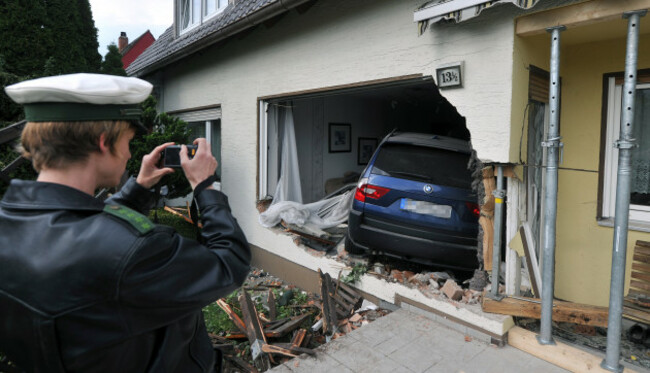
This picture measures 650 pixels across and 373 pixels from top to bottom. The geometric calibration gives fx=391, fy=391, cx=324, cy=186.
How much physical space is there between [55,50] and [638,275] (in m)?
9.10

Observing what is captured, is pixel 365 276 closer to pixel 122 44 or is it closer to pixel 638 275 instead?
pixel 638 275

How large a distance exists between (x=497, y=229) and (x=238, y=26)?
454 centimetres

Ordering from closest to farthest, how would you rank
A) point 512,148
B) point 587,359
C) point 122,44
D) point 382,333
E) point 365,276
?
point 587,359
point 512,148
point 382,333
point 365,276
point 122,44

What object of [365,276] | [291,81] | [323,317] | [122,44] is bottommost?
[323,317]

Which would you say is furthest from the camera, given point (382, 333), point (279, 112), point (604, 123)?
point (279, 112)

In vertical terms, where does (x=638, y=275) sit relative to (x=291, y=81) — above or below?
below

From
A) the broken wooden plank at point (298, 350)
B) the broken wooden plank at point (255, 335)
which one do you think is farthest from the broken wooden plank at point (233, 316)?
the broken wooden plank at point (298, 350)

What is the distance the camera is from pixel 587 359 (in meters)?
2.92

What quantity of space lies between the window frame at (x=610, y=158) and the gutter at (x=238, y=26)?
340 centimetres

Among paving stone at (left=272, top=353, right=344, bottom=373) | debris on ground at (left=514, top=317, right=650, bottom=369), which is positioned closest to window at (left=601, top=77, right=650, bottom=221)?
debris on ground at (left=514, top=317, right=650, bottom=369)

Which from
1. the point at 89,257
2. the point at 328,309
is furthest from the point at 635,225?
the point at 89,257

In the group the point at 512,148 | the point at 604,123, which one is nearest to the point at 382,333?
the point at 512,148

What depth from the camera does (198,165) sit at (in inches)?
56.1

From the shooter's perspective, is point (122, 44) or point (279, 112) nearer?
point (279, 112)
